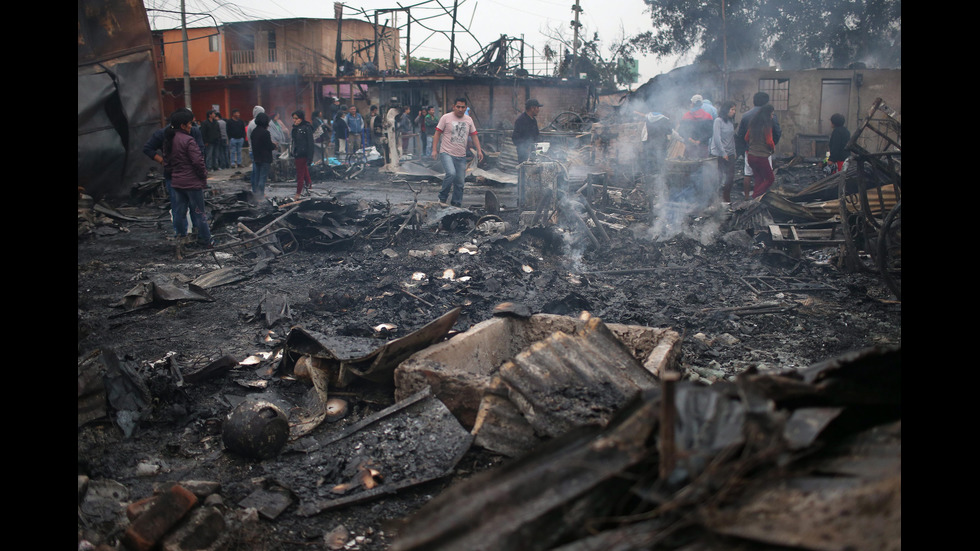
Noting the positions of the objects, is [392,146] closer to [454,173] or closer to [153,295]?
[454,173]

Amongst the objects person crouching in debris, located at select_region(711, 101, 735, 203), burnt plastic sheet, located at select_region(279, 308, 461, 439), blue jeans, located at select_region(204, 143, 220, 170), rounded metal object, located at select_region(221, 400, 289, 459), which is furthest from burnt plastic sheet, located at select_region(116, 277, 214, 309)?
blue jeans, located at select_region(204, 143, 220, 170)

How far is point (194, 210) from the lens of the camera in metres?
8.38

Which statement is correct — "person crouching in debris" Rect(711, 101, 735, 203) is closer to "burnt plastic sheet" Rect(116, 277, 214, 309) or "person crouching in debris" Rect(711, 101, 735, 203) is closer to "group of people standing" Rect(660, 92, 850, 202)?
"group of people standing" Rect(660, 92, 850, 202)

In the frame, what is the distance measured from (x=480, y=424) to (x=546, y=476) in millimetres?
1585

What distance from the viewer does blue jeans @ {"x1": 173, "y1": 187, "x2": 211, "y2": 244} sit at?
829 cm

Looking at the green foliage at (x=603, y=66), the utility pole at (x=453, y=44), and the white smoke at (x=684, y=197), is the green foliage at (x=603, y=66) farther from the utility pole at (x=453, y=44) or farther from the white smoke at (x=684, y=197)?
the white smoke at (x=684, y=197)

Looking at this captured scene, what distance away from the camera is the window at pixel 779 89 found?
20406 millimetres

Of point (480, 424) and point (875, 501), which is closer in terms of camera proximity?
point (875, 501)

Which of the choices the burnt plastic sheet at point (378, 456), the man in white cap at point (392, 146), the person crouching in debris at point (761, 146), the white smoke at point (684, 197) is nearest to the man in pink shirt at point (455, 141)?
the white smoke at point (684, 197)

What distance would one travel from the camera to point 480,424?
10.8ft

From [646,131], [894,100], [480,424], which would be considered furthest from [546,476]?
[894,100]

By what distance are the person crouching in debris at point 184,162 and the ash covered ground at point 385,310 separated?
78 cm

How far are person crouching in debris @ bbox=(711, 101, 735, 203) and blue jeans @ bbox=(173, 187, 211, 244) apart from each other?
325 inches
